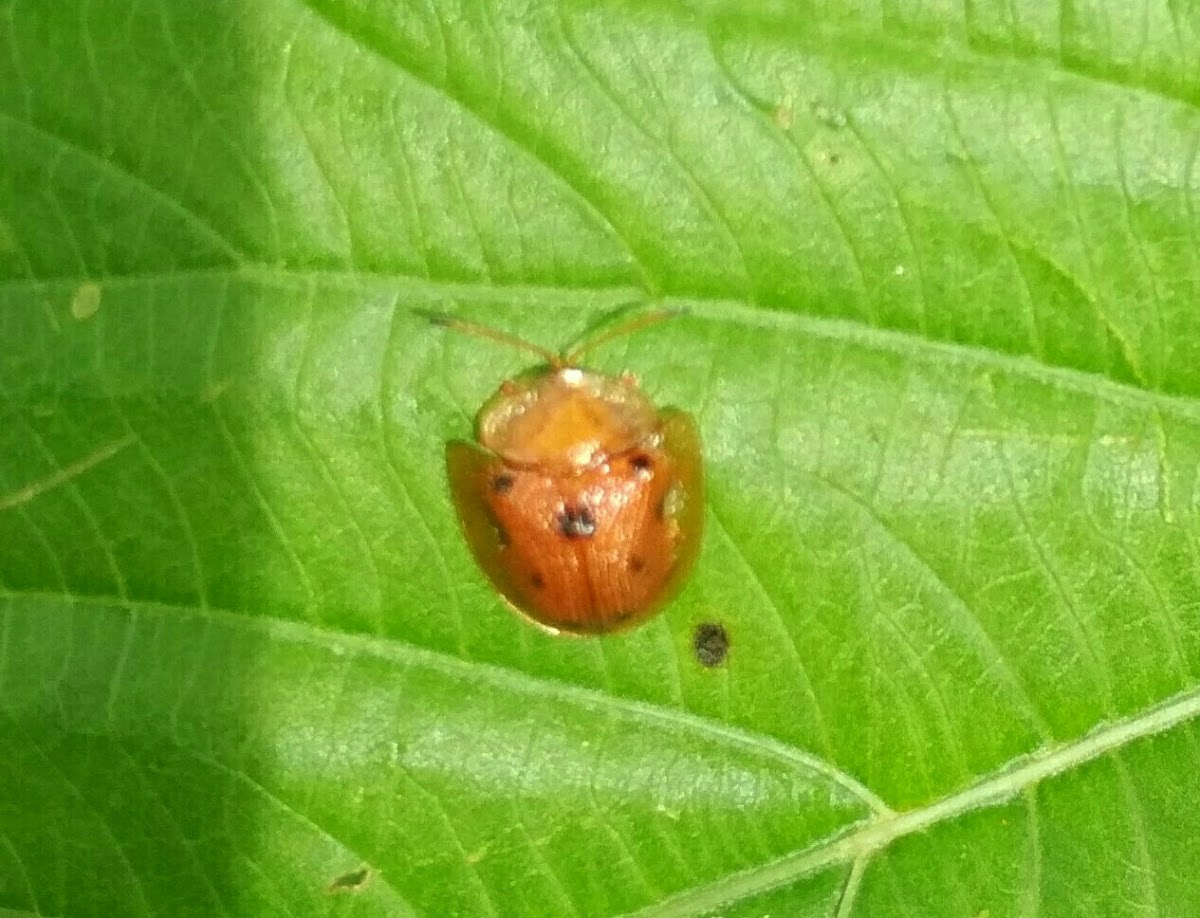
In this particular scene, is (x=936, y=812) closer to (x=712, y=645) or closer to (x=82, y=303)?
(x=712, y=645)

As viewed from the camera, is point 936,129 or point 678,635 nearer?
point 936,129

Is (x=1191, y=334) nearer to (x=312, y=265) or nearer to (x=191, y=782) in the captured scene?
(x=312, y=265)

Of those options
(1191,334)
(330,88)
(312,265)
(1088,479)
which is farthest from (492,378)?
(1191,334)

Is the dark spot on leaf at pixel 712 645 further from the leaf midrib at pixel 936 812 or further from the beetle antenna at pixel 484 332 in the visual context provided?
the beetle antenna at pixel 484 332

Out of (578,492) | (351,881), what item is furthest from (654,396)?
(351,881)

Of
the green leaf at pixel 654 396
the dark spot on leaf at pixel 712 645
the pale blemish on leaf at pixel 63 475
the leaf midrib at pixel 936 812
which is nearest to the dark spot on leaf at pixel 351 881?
the green leaf at pixel 654 396
